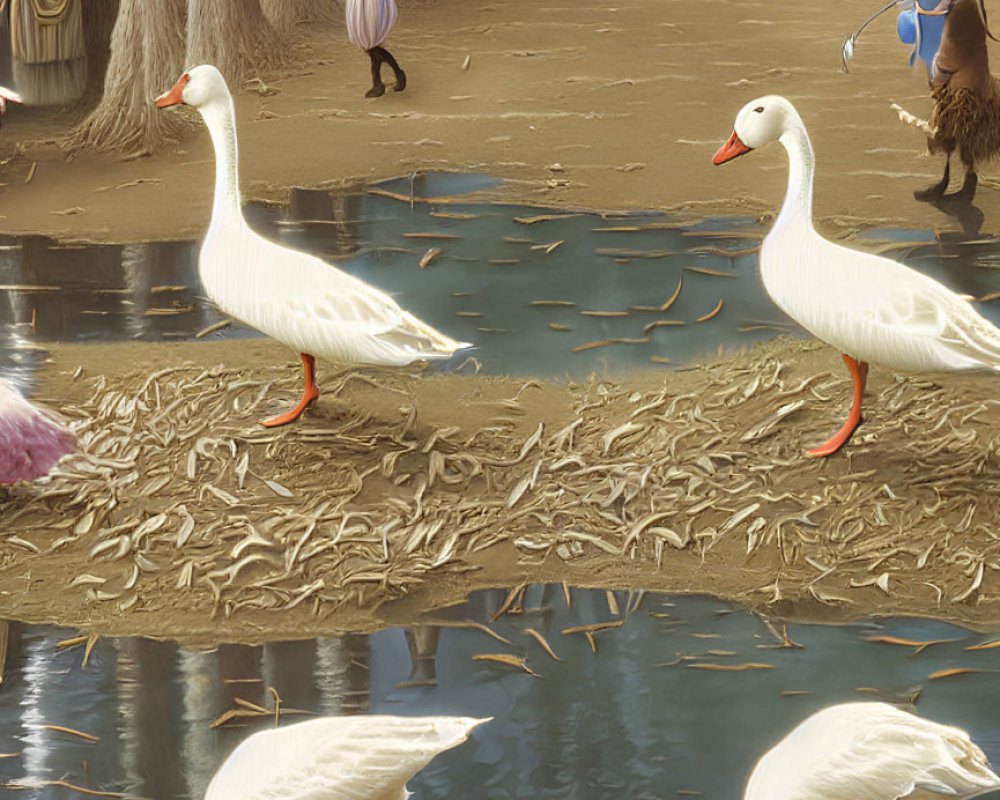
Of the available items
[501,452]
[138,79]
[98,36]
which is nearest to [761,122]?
[501,452]

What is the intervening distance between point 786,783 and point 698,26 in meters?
1.99

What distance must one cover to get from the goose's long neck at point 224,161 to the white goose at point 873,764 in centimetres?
112

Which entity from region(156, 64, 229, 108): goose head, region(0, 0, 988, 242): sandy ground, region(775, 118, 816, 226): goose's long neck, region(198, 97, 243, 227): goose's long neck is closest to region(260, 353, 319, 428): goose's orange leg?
region(198, 97, 243, 227): goose's long neck

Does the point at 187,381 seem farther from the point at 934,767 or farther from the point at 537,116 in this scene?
the point at 934,767

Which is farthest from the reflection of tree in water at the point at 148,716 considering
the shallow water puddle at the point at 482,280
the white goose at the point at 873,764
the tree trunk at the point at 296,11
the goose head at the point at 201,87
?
the tree trunk at the point at 296,11

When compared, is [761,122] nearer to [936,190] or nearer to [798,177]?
[798,177]

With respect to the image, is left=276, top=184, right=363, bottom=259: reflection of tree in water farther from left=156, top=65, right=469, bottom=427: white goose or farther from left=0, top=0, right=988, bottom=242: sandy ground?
left=156, top=65, right=469, bottom=427: white goose

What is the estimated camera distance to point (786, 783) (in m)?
1.37

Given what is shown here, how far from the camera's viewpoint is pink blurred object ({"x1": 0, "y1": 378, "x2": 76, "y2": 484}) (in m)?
1.92

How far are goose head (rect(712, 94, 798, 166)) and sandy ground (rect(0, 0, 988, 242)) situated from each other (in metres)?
0.51

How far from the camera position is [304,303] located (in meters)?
1.96

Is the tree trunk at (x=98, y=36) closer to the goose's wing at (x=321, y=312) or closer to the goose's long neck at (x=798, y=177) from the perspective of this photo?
the goose's wing at (x=321, y=312)

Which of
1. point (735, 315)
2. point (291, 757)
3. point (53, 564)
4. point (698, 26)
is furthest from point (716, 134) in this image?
point (291, 757)

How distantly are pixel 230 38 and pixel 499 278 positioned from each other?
0.90m
